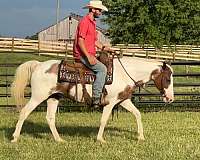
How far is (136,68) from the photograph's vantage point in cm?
897

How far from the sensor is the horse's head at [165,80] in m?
8.90

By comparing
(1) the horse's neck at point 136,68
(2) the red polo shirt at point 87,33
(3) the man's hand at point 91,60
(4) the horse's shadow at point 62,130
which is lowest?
(4) the horse's shadow at point 62,130

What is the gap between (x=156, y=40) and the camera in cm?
4488

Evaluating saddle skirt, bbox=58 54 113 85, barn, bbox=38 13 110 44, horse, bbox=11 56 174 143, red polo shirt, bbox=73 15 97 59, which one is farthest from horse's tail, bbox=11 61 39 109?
barn, bbox=38 13 110 44

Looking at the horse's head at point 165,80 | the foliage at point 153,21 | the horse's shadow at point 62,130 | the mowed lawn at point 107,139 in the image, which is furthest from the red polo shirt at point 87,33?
the foliage at point 153,21

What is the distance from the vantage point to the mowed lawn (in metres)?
7.46

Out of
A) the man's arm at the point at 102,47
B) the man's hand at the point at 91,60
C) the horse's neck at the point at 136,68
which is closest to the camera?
the man's hand at the point at 91,60

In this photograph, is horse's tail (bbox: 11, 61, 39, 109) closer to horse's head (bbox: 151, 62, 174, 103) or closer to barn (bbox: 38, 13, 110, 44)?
horse's head (bbox: 151, 62, 174, 103)

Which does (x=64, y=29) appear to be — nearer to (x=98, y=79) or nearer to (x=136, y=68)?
(x=136, y=68)

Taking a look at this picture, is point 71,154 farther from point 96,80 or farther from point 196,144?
point 196,144

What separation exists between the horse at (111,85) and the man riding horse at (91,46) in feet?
0.66

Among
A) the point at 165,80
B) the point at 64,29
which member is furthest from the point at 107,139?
the point at 64,29

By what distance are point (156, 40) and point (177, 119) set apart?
3309 cm

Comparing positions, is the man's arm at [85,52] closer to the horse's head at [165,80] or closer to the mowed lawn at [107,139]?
the horse's head at [165,80]
